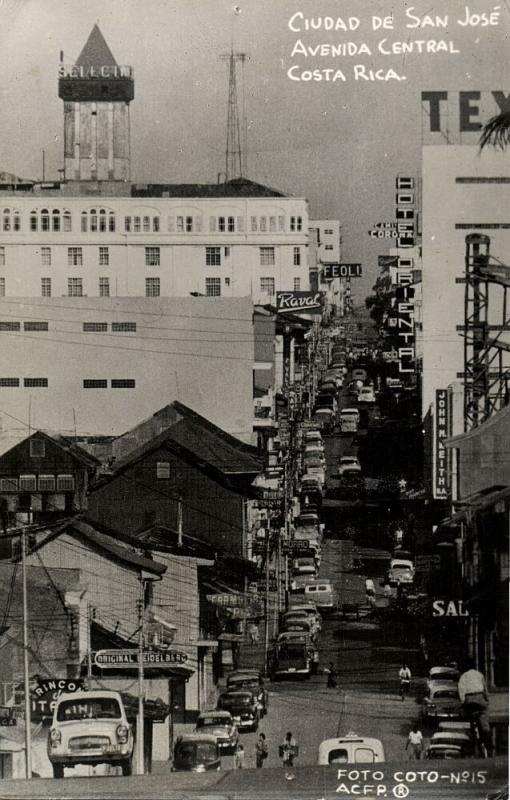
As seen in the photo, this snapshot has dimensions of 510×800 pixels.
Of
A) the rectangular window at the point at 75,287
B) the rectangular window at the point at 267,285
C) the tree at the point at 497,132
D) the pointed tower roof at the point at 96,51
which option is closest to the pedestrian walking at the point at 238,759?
the rectangular window at the point at 267,285

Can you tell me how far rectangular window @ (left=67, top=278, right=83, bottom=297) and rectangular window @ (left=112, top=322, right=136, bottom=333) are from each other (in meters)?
0.20

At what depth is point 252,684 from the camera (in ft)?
23.8

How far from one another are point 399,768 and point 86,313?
232 cm

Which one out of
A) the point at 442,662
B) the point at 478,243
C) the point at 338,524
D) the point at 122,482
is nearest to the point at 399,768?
the point at 442,662

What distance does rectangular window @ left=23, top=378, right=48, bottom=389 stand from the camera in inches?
286

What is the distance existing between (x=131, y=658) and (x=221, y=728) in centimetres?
48

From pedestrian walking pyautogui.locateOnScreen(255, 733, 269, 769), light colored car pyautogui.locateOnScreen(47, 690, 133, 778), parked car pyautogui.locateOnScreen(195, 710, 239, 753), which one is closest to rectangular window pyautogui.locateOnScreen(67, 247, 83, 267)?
light colored car pyautogui.locateOnScreen(47, 690, 133, 778)

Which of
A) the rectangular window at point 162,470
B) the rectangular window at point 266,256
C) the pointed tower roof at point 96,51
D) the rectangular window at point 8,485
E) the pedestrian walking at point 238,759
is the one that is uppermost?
the pointed tower roof at point 96,51

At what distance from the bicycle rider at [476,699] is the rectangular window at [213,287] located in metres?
1.89

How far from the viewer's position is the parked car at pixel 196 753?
7.11 meters

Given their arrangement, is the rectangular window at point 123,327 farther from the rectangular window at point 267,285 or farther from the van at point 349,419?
the van at point 349,419

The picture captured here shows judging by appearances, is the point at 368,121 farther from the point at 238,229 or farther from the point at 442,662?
the point at 442,662

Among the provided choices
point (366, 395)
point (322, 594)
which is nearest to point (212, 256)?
point (366, 395)

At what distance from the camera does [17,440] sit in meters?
7.31
